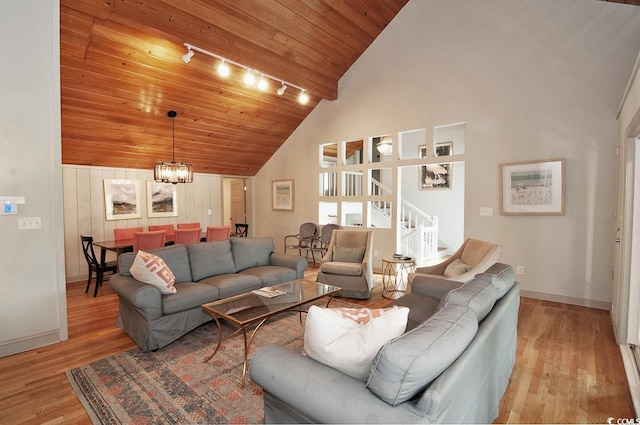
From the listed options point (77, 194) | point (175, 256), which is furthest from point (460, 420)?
point (77, 194)

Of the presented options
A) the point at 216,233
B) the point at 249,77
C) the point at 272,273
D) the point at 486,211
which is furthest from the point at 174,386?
the point at 486,211

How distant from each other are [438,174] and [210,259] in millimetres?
5535

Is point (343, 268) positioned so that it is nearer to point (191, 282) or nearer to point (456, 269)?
point (456, 269)

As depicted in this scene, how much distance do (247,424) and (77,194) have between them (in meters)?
5.36

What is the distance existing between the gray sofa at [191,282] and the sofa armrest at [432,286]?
1644 mm

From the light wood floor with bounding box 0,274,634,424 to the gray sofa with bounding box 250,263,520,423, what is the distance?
0.62 m

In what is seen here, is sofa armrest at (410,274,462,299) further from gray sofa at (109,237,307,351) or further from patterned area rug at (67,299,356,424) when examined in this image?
gray sofa at (109,237,307,351)

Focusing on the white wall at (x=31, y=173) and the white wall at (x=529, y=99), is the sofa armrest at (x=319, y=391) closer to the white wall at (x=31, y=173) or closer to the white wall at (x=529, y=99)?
the white wall at (x=31, y=173)

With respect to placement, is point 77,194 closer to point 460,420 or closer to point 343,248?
point 343,248

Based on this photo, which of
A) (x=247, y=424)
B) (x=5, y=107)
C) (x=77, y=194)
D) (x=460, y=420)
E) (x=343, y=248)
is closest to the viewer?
(x=460, y=420)

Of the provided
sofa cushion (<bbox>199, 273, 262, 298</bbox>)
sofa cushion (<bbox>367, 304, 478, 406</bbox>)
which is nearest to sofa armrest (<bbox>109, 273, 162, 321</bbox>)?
sofa cushion (<bbox>199, 273, 262, 298</bbox>)

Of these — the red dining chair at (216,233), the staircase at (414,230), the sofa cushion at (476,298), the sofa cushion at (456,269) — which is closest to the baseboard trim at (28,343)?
the red dining chair at (216,233)

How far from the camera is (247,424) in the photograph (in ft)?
6.26

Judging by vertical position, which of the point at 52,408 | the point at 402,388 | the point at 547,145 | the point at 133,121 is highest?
the point at 133,121
